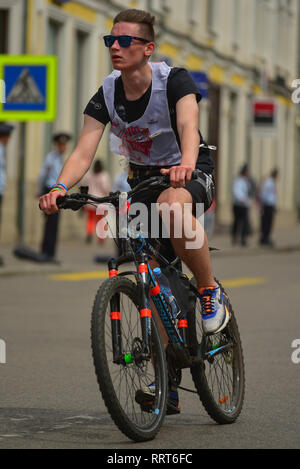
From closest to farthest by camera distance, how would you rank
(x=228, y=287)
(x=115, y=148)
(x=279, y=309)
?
(x=115, y=148) → (x=279, y=309) → (x=228, y=287)

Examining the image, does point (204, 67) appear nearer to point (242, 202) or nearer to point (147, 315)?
point (242, 202)

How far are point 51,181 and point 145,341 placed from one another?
40.4ft

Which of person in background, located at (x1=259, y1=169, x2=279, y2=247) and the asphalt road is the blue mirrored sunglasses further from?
person in background, located at (x1=259, y1=169, x2=279, y2=247)

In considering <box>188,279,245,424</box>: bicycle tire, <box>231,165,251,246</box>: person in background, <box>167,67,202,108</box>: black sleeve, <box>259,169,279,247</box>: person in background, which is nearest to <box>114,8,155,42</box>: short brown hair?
<box>167,67,202,108</box>: black sleeve

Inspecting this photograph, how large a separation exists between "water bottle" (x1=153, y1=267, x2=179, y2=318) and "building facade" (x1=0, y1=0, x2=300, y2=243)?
11.7 m

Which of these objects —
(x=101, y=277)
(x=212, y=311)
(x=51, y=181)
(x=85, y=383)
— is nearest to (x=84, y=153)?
(x=212, y=311)

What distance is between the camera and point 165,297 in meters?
5.78

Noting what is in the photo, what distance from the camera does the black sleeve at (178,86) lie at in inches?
225

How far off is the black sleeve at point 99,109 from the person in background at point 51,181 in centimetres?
1164

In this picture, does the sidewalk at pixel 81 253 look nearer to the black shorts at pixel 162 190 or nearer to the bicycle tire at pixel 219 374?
the bicycle tire at pixel 219 374

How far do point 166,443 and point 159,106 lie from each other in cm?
146

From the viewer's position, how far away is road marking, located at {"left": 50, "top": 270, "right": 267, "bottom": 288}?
15.7 metres

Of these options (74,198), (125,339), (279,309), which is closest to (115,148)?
(74,198)

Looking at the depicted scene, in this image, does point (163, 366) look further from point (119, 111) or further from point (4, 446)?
point (119, 111)
